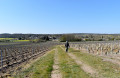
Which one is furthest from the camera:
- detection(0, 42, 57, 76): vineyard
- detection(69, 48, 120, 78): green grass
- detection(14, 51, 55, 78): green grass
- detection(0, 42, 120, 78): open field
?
detection(0, 42, 57, 76): vineyard

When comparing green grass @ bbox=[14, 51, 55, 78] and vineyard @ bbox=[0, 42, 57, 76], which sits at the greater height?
green grass @ bbox=[14, 51, 55, 78]

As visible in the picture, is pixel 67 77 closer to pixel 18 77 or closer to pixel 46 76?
pixel 46 76

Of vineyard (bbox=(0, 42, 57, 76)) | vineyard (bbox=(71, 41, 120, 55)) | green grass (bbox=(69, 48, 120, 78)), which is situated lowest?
vineyard (bbox=(0, 42, 57, 76))

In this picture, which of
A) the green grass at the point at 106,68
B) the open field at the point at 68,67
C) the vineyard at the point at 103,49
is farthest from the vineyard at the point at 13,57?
the vineyard at the point at 103,49

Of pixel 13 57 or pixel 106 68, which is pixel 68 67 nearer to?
pixel 106 68

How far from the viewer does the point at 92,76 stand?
7699 mm

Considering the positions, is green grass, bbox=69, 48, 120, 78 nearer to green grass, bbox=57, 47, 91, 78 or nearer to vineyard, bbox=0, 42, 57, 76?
green grass, bbox=57, 47, 91, 78

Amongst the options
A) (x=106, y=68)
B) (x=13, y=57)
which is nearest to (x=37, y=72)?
(x=106, y=68)

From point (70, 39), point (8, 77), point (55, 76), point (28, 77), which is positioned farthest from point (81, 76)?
point (70, 39)

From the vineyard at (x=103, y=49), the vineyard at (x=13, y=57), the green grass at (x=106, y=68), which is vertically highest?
the green grass at (x=106, y=68)

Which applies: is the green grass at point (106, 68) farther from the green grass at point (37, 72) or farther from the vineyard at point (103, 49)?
the vineyard at point (103, 49)

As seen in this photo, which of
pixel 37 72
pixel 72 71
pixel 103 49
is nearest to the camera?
pixel 72 71

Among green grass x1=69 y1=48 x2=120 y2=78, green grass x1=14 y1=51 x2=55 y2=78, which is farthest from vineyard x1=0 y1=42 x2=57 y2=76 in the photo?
green grass x1=69 y1=48 x2=120 y2=78

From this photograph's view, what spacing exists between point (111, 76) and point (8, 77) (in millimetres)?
6732
